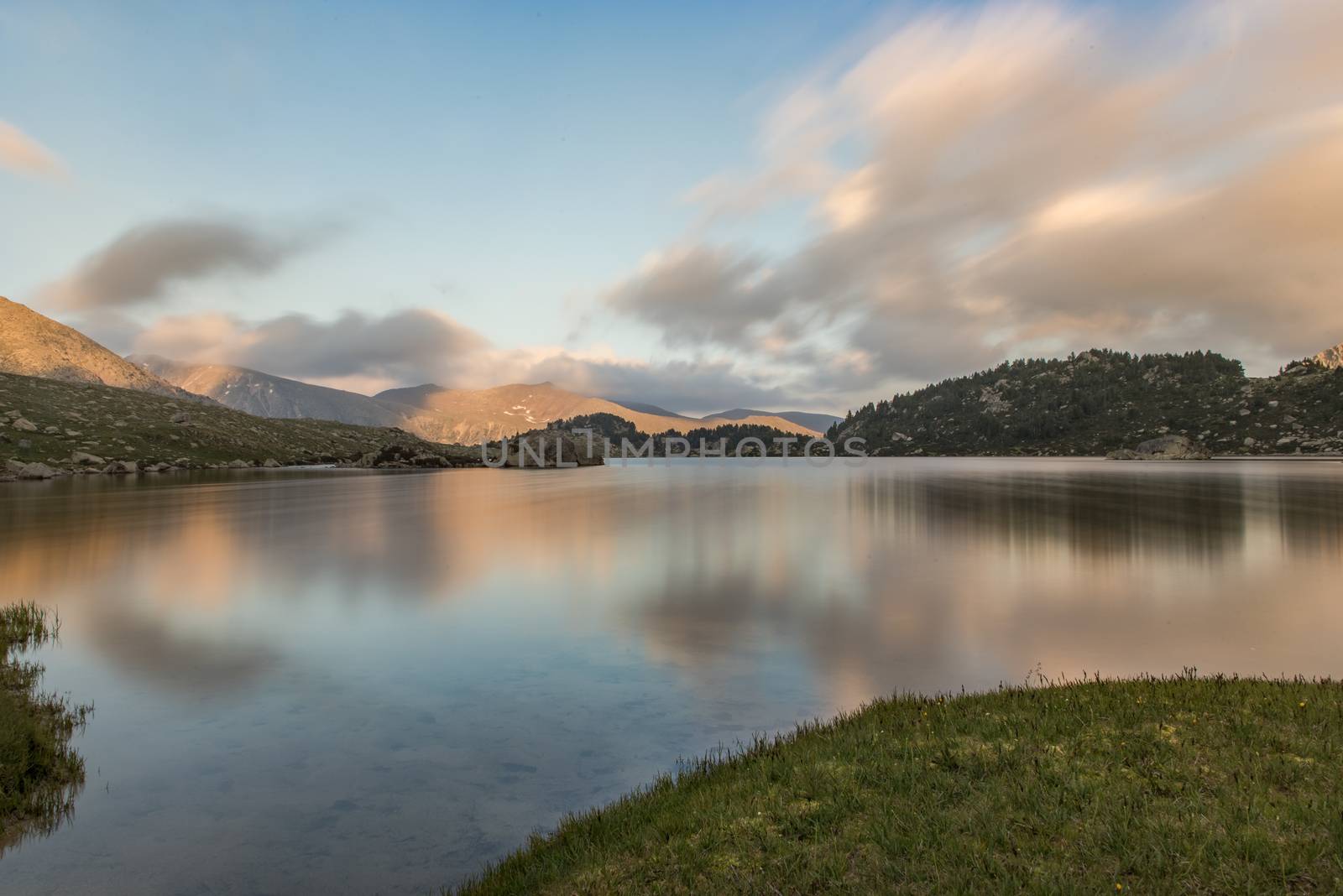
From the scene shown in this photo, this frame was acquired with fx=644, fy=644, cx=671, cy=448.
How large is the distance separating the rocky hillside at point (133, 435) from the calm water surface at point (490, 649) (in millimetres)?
69155

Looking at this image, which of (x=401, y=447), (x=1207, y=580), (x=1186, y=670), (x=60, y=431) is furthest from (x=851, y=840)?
(x=401, y=447)

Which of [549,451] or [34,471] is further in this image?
[549,451]

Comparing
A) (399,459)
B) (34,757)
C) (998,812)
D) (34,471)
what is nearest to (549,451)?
(399,459)

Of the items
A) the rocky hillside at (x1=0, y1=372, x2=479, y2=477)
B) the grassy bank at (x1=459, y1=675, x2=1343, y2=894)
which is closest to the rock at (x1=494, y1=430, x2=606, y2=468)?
the rocky hillside at (x1=0, y1=372, x2=479, y2=477)

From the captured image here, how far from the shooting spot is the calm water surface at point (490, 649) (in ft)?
28.9

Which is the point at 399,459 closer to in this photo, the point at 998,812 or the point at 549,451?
the point at 549,451

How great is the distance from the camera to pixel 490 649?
17.0 meters

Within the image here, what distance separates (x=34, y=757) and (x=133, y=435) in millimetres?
128831

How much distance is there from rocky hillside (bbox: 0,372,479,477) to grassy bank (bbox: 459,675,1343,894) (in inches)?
4080

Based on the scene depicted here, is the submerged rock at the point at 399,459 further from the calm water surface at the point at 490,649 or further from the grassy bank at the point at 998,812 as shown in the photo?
the grassy bank at the point at 998,812

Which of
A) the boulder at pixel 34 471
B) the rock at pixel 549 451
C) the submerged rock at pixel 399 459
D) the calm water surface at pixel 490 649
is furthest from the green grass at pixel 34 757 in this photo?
the rock at pixel 549 451

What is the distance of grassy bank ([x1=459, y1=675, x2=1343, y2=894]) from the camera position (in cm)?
659

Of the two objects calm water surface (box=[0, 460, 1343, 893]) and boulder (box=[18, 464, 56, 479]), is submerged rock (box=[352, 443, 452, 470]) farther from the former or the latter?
calm water surface (box=[0, 460, 1343, 893])

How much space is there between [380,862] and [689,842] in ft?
12.8
